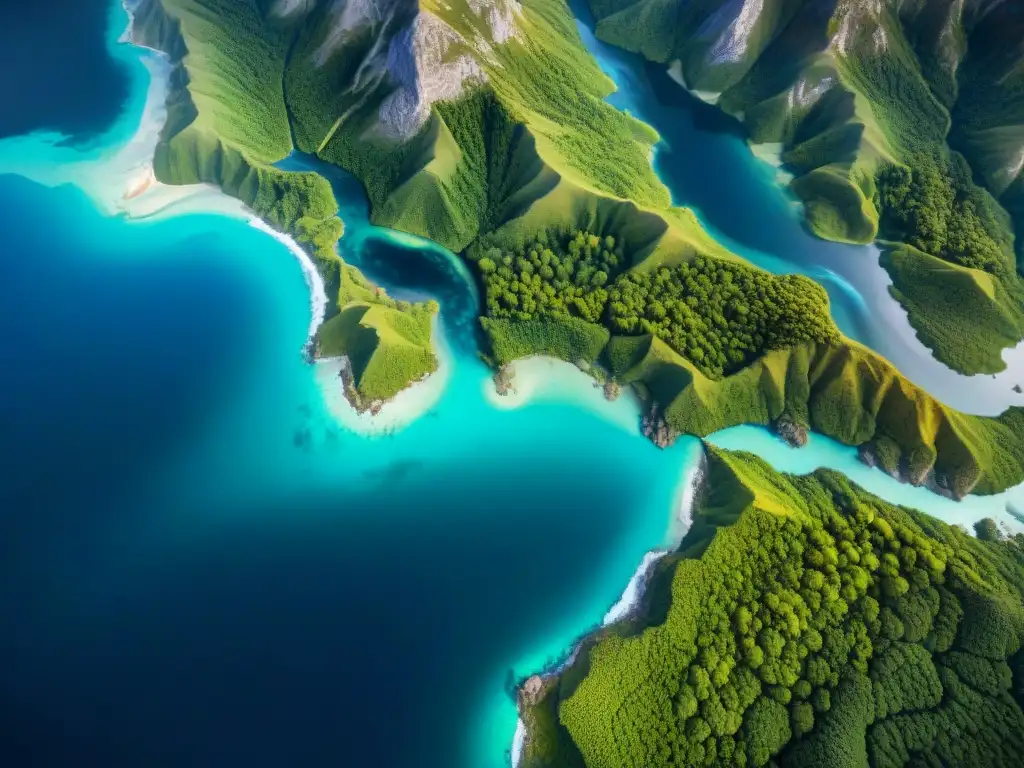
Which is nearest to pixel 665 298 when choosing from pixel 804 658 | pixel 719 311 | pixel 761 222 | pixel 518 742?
pixel 719 311

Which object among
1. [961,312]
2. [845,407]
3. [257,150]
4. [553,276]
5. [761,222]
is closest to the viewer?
[845,407]

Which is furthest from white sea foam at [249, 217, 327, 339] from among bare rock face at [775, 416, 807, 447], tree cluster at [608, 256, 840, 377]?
bare rock face at [775, 416, 807, 447]

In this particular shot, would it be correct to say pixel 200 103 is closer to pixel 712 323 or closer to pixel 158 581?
pixel 158 581

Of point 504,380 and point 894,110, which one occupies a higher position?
point 894,110

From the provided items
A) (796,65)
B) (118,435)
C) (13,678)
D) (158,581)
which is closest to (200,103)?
(118,435)

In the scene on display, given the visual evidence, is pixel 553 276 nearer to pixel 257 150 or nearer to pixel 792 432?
pixel 792 432

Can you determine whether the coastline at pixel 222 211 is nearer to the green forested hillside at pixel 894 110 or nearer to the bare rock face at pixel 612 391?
the bare rock face at pixel 612 391

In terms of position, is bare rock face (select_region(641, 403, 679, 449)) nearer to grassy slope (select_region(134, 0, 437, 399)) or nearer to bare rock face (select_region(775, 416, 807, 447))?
bare rock face (select_region(775, 416, 807, 447))
